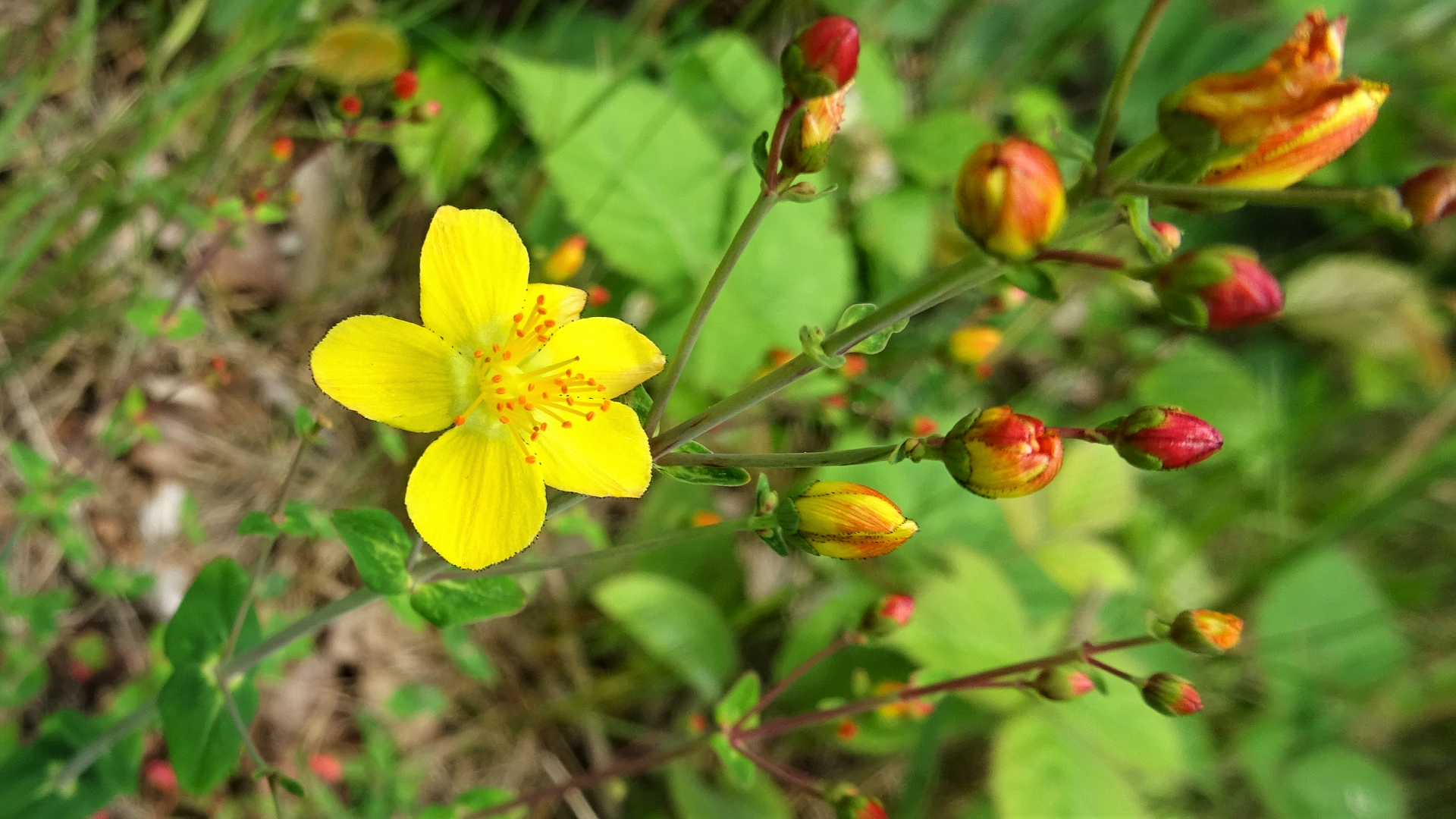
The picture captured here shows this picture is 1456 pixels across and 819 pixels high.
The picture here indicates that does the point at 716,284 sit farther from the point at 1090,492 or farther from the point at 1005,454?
the point at 1090,492

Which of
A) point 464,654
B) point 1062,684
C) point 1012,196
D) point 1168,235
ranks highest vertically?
point 1012,196

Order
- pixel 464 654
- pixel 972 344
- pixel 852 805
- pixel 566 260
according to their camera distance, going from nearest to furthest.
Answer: pixel 852 805 → pixel 566 260 → pixel 972 344 → pixel 464 654

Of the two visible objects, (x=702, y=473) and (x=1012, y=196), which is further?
(x=702, y=473)

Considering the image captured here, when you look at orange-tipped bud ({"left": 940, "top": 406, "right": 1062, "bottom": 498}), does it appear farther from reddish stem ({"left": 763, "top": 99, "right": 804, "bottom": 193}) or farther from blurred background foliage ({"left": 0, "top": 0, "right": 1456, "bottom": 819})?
blurred background foliage ({"left": 0, "top": 0, "right": 1456, "bottom": 819})

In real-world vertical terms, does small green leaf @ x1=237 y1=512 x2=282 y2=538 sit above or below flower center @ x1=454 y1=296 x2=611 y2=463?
below

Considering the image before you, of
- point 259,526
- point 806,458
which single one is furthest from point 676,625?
point 806,458

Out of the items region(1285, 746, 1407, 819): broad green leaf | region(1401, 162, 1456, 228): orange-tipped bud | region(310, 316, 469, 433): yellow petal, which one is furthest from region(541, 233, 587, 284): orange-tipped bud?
region(1285, 746, 1407, 819): broad green leaf
